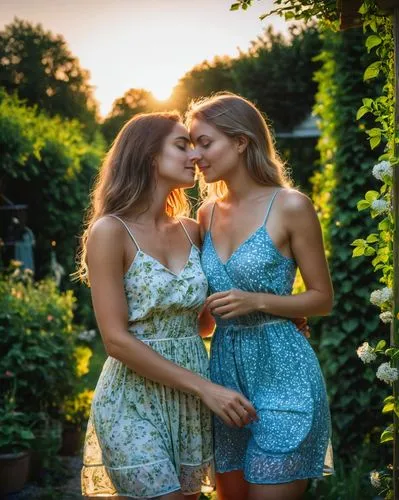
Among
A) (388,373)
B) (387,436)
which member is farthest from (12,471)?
(388,373)

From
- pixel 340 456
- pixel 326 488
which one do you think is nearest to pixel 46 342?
pixel 340 456

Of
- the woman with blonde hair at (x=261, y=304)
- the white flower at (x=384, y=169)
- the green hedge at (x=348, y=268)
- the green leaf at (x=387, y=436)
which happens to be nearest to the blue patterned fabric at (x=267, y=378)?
the woman with blonde hair at (x=261, y=304)

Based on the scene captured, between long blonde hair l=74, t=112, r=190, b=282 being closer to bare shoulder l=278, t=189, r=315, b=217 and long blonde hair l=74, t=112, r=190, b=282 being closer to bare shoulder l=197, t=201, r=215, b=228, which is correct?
bare shoulder l=197, t=201, r=215, b=228

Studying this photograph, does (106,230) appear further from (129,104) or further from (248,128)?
(129,104)

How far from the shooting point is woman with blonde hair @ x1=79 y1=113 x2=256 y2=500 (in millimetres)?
2729

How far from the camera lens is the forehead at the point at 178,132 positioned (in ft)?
9.77

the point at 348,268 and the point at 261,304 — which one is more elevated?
the point at 348,268

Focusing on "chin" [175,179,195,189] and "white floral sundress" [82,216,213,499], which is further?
"chin" [175,179,195,189]

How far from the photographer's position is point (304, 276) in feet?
9.71

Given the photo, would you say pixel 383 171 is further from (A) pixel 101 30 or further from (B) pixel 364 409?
(A) pixel 101 30

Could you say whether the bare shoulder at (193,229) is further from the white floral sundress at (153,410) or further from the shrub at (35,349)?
the shrub at (35,349)

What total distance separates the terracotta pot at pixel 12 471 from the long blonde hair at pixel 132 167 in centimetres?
265

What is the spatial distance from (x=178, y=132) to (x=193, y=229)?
0.44 metres

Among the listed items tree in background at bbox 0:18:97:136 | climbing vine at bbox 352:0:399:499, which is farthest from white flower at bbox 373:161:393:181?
tree in background at bbox 0:18:97:136
